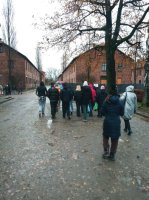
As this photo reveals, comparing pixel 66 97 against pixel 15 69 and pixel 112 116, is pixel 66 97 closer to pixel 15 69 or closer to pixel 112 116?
pixel 112 116

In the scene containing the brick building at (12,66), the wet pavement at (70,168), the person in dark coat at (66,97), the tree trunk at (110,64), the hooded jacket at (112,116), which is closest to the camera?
the wet pavement at (70,168)

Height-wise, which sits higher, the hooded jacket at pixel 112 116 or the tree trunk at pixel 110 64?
the tree trunk at pixel 110 64

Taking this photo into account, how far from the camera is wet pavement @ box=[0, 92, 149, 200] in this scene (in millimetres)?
5217

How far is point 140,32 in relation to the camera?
23.3 m

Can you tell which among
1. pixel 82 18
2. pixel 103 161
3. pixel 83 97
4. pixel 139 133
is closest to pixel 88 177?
pixel 103 161

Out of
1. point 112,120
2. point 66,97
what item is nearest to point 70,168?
point 112,120

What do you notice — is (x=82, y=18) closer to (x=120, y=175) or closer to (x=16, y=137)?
(x=16, y=137)

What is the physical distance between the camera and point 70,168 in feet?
21.7

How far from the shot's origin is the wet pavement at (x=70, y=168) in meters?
5.22

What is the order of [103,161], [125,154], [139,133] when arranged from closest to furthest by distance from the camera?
1. [103,161]
2. [125,154]
3. [139,133]

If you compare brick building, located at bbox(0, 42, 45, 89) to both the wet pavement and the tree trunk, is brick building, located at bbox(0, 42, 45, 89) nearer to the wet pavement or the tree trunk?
the tree trunk

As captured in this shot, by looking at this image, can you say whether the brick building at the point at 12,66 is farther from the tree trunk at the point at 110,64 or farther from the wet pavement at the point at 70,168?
the wet pavement at the point at 70,168

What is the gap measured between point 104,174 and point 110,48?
18386mm

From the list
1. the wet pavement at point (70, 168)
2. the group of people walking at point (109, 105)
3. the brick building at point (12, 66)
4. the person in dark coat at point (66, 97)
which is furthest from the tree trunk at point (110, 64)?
the brick building at point (12, 66)
